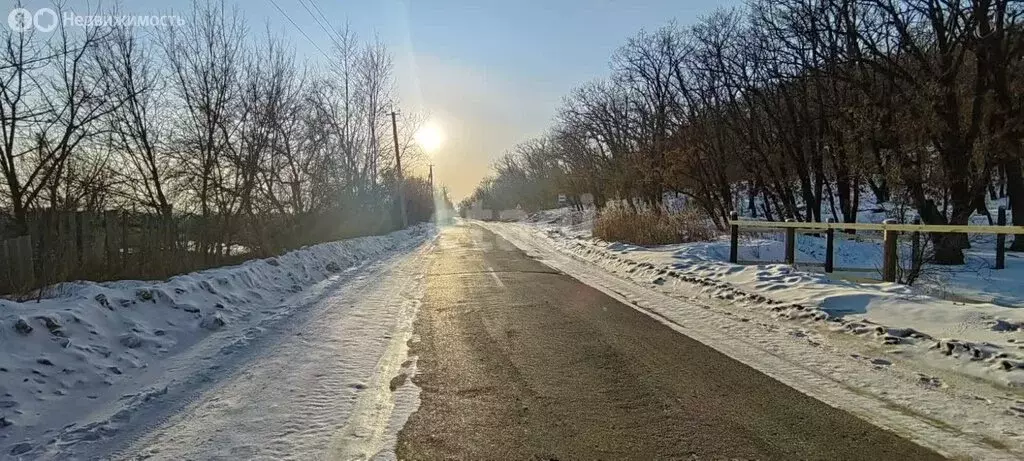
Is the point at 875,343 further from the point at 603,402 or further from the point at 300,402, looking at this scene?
the point at 300,402

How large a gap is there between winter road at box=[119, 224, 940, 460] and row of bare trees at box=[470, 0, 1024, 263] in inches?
471

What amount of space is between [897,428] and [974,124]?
1555 cm

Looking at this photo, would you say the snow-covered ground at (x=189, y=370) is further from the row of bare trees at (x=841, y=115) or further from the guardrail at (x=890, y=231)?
the row of bare trees at (x=841, y=115)

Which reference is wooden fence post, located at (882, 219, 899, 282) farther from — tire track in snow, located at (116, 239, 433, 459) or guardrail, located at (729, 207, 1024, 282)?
tire track in snow, located at (116, 239, 433, 459)

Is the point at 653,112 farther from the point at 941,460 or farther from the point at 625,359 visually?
the point at 941,460

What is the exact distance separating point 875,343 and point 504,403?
4.34 meters

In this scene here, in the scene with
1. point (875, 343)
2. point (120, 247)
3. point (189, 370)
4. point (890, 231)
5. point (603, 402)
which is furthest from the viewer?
point (120, 247)

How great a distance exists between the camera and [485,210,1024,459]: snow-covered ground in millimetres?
4391

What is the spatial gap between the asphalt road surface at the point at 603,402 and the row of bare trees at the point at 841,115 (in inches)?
461

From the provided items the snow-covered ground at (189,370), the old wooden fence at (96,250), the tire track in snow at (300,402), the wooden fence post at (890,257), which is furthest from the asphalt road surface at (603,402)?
the old wooden fence at (96,250)

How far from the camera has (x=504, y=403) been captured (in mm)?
4832

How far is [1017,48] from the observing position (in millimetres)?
14961

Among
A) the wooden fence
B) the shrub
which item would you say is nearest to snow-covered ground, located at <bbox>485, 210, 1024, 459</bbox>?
the shrub

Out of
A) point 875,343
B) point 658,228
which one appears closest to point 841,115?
point 658,228
